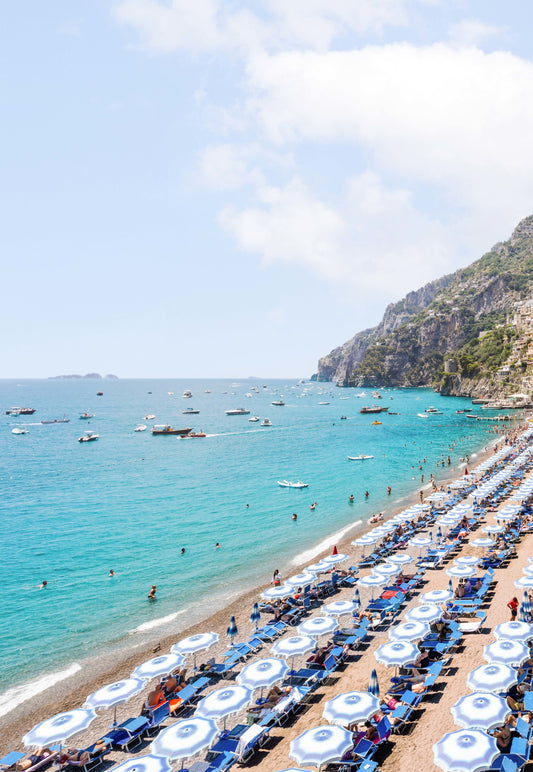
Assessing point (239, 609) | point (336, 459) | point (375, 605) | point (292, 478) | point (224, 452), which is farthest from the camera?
point (224, 452)

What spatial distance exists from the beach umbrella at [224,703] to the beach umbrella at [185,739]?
502mm

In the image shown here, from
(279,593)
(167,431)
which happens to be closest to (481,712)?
(279,593)

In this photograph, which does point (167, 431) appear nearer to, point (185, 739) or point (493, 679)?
point (185, 739)

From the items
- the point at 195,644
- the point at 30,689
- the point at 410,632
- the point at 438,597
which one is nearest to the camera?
the point at 410,632

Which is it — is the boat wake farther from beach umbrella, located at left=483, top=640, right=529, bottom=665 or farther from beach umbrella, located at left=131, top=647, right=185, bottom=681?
beach umbrella, located at left=483, top=640, right=529, bottom=665

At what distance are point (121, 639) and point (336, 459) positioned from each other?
4931 centimetres

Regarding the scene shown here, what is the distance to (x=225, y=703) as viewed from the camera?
37.7ft

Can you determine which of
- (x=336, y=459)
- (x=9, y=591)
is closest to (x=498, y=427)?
(x=336, y=459)

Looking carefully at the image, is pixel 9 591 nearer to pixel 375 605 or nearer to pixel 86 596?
pixel 86 596

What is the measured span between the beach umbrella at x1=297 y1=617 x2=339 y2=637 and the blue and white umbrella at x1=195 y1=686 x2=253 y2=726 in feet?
13.8

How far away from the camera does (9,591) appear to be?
26.6 meters

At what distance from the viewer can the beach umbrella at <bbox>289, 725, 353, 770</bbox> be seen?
368 inches

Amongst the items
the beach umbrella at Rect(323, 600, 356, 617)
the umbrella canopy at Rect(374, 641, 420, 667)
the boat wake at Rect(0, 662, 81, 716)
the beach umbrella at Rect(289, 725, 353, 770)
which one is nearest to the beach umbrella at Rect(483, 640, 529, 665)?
the umbrella canopy at Rect(374, 641, 420, 667)

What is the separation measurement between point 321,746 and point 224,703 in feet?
9.79
